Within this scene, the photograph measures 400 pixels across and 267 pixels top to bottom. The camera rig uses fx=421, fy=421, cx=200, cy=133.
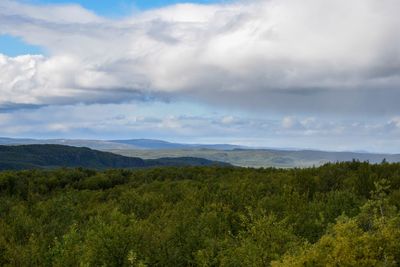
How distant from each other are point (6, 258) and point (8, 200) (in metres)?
30.7

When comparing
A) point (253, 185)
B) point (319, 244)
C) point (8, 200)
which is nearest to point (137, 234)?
point (319, 244)

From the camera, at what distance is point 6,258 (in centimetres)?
2677

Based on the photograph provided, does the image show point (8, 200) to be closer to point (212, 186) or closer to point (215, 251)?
point (212, 186)

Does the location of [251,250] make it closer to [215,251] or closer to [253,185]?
[215,251]

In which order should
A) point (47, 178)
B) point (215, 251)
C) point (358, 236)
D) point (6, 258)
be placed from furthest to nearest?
point (47, 178) → point (6, 258) → point (215, 251) → point (358, 236)

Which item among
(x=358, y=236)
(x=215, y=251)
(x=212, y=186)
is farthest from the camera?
(x=212, y=186)

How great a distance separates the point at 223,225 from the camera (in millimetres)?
29531

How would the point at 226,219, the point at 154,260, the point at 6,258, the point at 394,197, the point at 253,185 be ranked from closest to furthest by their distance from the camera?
the point at 154,260
the point at 6,258
the point at 226,219
the point at 394,197
the point at 253,185

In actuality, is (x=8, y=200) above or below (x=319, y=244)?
below

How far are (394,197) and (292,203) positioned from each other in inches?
319

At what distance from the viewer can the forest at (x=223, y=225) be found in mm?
11539

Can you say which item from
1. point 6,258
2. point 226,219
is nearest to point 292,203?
point 226,219

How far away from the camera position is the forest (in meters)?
11.5

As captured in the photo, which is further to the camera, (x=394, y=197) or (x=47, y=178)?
(x=47, y=178)
